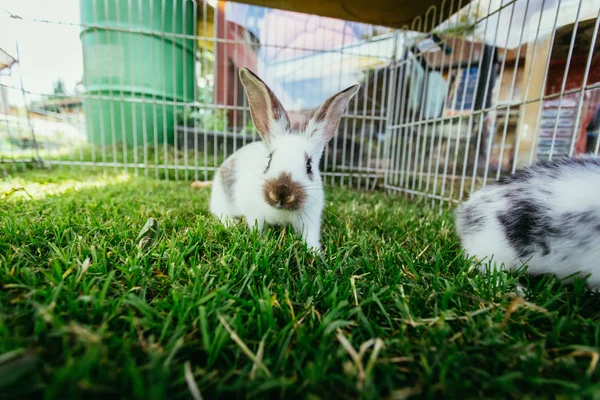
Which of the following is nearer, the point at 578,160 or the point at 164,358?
the point at 164,358

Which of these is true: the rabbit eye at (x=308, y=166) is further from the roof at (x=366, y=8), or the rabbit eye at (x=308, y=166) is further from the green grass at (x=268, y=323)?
the roof at (x=366, y=8)

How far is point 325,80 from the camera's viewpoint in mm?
5066

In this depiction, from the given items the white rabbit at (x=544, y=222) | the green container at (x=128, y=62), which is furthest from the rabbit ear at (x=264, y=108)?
the green container at (x=128, y=62)

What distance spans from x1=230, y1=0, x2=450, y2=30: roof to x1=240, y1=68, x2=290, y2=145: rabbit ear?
2.32m

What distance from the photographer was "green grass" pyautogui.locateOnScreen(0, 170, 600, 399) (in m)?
0.77

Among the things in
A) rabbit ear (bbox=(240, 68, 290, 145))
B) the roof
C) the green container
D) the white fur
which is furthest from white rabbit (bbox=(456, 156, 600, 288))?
the green container

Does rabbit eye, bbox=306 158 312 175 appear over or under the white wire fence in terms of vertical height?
under

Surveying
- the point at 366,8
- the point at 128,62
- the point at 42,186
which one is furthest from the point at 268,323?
the point at 128,62

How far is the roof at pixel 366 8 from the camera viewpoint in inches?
139

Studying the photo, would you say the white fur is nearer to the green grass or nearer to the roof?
the green grass

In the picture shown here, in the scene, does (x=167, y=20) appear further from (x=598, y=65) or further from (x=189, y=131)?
(x=598, y=65)

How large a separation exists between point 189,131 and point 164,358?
526 cm

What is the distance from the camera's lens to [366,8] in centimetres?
365

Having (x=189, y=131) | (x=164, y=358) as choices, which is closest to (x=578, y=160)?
(x=164, y=358)
